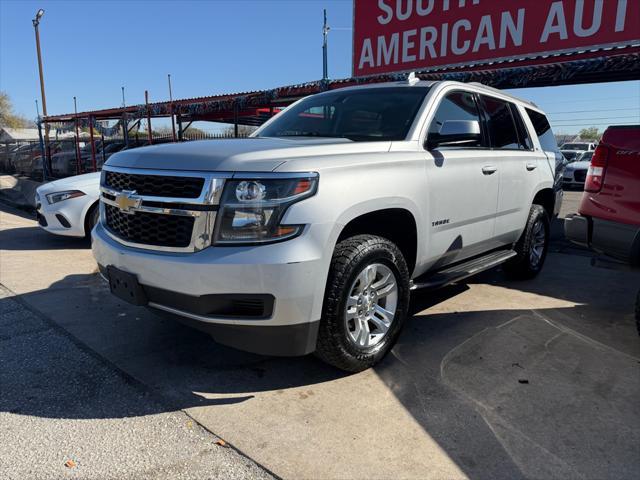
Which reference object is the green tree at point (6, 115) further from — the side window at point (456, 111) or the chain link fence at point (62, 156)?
the side window at point (456, 111)

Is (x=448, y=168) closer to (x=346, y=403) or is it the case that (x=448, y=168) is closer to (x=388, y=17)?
(x=346, y=403)

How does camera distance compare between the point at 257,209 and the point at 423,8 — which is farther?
the point at 423,8

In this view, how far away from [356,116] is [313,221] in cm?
158

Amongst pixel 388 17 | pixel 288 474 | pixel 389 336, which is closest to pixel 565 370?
pixel 389 336

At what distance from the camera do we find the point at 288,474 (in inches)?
89.4

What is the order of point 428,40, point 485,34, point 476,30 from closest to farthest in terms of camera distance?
point 485,34
point 476,30
point 428,40

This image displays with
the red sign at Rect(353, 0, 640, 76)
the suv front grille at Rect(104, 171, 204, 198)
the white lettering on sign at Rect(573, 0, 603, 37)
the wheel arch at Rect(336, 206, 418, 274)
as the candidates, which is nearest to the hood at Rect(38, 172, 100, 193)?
the suv front grille at Rect(104, 171, 204, 198)

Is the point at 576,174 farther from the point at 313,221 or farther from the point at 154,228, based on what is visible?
the point at 154,228

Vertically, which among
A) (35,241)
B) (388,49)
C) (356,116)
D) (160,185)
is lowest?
(35,241)

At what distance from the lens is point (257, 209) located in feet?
8.38

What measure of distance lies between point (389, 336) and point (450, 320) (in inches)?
43.7

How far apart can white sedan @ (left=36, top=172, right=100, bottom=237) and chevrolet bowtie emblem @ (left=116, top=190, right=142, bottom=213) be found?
4.44 meters

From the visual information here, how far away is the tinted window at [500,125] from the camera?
14.7 feet

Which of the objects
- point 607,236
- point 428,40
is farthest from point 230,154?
point 428,40
